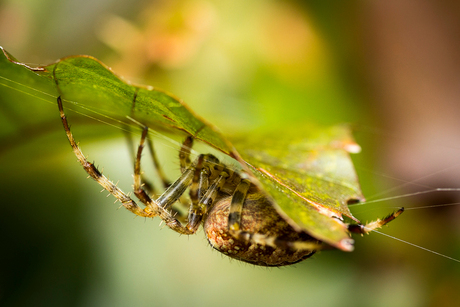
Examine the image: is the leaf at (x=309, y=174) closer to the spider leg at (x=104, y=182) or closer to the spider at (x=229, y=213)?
the spider at (x=229, y=213)

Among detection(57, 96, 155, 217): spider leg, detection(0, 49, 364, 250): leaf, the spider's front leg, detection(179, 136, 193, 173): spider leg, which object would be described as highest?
detection(0, 49, 364, 250): leaf

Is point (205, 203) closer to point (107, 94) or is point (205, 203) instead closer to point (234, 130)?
point (234, 130)

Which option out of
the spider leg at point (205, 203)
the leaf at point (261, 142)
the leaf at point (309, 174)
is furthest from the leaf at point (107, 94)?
the spider leg at point (205, 203)

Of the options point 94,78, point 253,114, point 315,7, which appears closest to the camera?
point 94,78

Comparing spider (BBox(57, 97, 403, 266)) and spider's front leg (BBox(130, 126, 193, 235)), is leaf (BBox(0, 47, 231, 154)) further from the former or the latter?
spider's front leg (BBox(130, 126, 193, 235))

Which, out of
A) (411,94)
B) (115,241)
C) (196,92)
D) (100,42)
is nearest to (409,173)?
(411,94)

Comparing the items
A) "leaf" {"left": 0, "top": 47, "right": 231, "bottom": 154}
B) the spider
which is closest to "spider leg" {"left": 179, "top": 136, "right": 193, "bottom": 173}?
the spider

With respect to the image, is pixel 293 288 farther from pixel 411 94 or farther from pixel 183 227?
pixel 411 94
